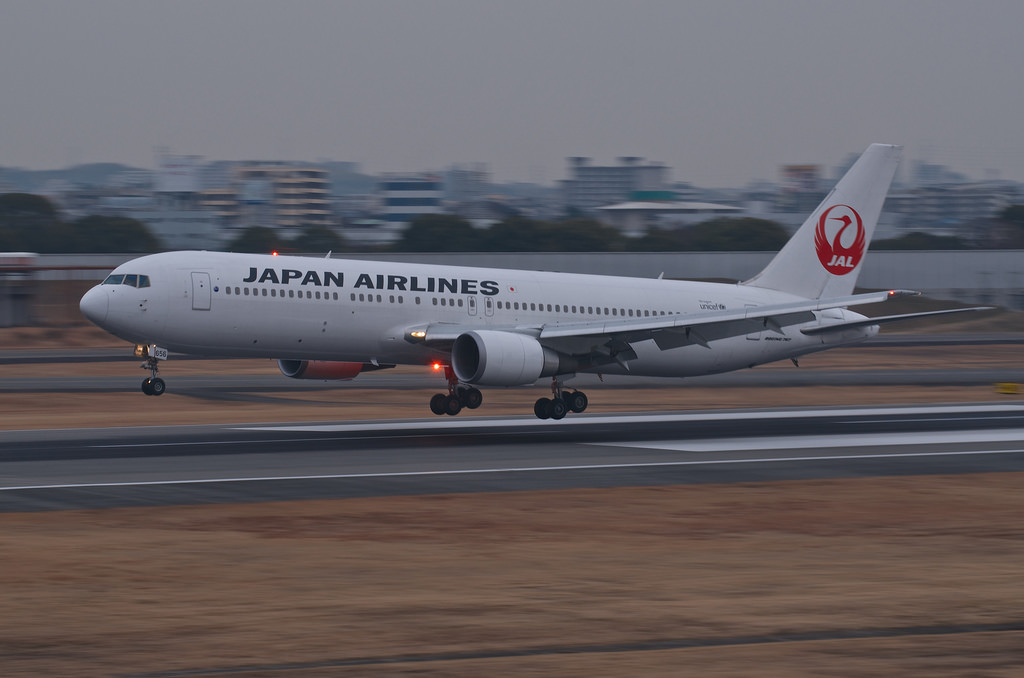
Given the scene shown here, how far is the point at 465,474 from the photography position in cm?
2555

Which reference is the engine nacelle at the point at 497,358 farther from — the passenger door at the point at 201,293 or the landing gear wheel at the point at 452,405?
the passenger door at the point at 201,293

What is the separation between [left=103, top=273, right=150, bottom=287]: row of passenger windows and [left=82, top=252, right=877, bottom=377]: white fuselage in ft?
0.32

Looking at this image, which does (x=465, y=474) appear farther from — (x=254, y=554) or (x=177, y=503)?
(x=254, y=554)

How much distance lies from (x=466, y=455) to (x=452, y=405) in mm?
10426

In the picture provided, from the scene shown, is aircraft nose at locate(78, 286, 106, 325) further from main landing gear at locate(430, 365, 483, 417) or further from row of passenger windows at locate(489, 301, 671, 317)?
row of passenger windows at locate(489, 301, 671, 317)

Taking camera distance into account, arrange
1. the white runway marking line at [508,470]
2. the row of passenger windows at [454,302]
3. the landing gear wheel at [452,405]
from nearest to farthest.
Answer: the white runway marking line at [508,470] → the row of passenger windows at [454,302] → the landing gear wheel at [452,405]

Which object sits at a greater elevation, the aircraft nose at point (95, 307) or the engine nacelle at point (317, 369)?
the aircraft nose at point (95, 307)

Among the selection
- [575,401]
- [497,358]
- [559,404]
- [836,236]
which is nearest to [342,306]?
[497,358]

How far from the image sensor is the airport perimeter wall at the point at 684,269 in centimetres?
8550

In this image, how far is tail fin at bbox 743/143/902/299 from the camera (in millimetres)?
44312

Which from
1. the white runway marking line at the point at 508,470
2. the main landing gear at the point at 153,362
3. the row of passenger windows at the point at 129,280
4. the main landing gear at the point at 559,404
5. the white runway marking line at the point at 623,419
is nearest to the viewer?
the white runway marking line at the point at 508,470

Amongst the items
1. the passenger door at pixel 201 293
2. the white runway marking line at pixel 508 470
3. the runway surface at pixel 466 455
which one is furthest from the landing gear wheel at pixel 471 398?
the white runway marking line at pixel 508 470

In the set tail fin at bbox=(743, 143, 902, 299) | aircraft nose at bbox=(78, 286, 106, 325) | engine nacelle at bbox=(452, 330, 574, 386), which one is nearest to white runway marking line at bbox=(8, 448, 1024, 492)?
engine nacelle at bbox=(452, 330, 574, 386)

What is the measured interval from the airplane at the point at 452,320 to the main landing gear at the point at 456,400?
0.05 metres
